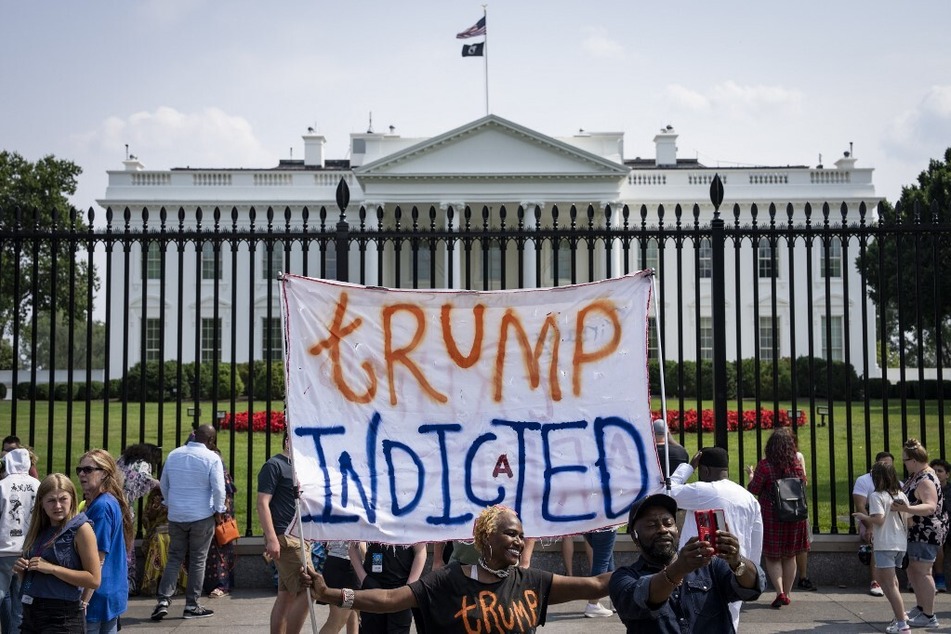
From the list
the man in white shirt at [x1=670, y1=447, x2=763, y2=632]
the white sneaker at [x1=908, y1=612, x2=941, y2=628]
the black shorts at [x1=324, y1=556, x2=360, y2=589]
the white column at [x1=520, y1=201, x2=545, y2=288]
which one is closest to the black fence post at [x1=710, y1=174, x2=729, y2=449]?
the white sneaker at [x1=908, y1=612, x2=941, y2=628]

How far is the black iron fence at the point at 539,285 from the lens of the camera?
880cm

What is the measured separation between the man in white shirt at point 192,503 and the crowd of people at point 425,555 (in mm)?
11

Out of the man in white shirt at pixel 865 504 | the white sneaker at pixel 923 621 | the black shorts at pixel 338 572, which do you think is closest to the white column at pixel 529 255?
the man in white shirt at pixel 865 504

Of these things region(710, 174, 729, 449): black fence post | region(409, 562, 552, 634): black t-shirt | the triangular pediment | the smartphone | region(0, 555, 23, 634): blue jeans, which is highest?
the triangular pediment

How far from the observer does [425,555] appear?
6066mm

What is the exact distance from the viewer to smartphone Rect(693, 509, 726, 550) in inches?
146

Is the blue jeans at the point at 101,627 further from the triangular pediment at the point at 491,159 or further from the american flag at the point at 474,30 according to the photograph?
the american flag at the point at 474,30

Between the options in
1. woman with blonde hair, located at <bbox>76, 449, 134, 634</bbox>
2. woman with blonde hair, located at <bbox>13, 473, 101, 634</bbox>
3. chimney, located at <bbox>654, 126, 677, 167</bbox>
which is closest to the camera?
woman with blonde hair, located at <bbox>13, 473, 101, 634</bbox>

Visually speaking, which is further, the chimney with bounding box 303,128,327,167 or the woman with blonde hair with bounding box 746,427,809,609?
the chimney with bounding box 303,128,327,167

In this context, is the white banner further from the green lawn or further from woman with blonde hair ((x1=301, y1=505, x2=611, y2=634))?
the green lawn

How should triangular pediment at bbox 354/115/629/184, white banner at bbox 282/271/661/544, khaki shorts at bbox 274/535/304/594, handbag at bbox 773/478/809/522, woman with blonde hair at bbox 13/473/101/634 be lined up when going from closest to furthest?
white banner at bbox 282/271/661/544, woman with blonde hair at bbox 13/473/101/634, khaki shorts at bbox 274/535/304/594, handbag at bbox 773/478/809/522, triangular pediment at bbox 354/115/629/184

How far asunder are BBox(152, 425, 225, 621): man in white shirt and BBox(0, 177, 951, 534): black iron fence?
27cm

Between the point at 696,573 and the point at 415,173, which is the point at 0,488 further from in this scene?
the point at 415,173

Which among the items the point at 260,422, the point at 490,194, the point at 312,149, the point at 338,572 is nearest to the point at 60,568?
the point at 338,572
